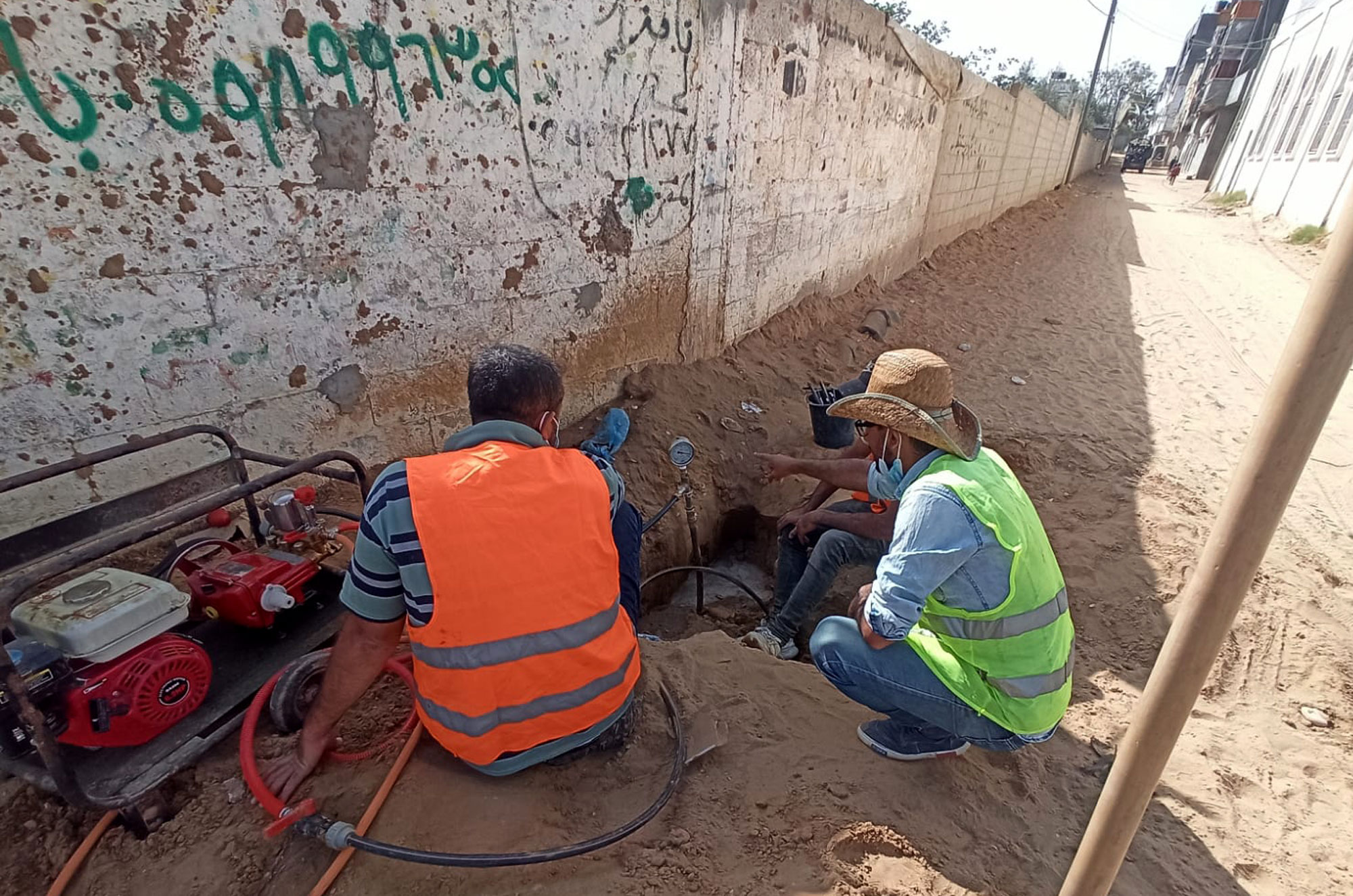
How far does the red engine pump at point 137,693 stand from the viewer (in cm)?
159

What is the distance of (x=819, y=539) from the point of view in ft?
10.8

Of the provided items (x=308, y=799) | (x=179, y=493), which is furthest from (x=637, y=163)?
(x=308, y=799)

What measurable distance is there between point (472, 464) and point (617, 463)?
8.35 feet

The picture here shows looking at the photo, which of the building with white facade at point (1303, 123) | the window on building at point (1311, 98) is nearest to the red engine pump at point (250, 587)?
the building with white facade at point (1303, 123)

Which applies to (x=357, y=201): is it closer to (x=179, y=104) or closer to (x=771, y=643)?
(x=179, y=104)

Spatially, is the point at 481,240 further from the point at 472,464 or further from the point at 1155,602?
the point at 1155,602

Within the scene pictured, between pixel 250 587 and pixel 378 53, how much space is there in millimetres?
2207

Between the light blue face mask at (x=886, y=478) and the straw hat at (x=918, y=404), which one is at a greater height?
the straw hat at (x=918, y=404)

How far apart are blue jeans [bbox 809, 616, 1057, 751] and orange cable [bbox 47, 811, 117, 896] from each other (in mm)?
2105

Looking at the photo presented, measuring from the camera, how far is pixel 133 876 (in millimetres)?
1687

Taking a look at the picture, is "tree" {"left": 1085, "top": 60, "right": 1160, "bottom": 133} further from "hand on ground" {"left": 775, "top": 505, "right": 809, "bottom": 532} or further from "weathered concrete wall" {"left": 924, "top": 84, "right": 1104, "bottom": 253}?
"hand on ground" {"left": 775, "top": 505, "right": 809, "bottom": 532}

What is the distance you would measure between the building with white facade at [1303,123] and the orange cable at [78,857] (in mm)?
17458

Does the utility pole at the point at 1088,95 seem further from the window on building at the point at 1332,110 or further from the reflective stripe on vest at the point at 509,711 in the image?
the reflective stripe on vest at the point at 509,711

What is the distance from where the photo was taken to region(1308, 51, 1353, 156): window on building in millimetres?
14328
